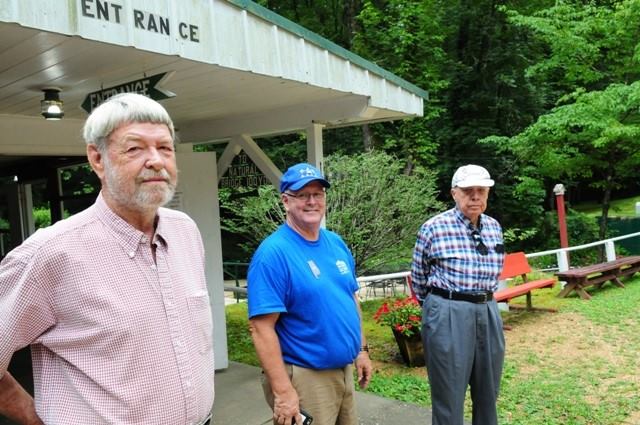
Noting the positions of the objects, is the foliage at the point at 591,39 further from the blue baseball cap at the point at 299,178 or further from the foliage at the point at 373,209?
the blue baseball cap at the point at 299,178

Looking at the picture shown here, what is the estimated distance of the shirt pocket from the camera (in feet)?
5.24

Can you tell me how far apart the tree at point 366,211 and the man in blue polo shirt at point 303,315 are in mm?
6032

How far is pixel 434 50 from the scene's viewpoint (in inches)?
597

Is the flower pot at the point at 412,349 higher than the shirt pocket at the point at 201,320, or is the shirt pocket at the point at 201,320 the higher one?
the shirt pocket at the point at 201,320

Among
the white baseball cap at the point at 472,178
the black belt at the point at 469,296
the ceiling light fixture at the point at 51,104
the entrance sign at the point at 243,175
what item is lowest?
the black belt at the point at 469,296

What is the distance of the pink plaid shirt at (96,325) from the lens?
134 cm

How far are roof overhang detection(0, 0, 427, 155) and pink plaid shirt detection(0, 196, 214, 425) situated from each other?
1044mm

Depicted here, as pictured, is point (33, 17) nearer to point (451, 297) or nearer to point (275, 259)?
point (275, 259)

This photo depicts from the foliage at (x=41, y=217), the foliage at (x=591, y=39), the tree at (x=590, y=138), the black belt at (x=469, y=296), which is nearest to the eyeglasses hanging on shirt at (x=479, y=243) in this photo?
the black belt at (x=469, y=296)

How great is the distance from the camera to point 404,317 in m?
4.96

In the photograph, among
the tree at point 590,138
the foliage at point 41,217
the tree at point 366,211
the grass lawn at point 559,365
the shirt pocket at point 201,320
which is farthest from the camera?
the tree at point 590,138

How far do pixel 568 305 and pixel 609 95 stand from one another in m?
5.44

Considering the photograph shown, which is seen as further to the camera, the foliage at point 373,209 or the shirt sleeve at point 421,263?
the foliage at point 373,209

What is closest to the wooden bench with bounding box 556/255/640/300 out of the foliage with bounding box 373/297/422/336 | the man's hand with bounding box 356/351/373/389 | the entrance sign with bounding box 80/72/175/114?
the foliage with bounding box 373/297/422/336
